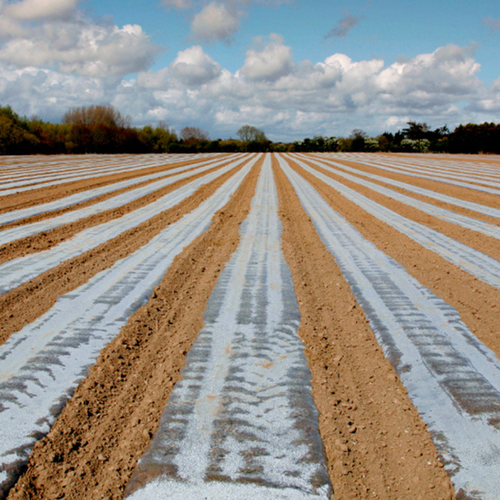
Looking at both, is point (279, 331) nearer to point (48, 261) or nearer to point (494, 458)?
point (494, 458)

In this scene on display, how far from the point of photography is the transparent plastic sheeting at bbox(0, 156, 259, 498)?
1.89 metres

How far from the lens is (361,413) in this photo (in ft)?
6.75

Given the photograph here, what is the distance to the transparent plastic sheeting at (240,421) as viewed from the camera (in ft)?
5.33

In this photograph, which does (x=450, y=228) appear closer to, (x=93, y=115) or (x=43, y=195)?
(x=43, y=195)

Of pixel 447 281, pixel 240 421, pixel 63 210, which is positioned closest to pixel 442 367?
pixel 240 421

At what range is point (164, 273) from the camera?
4.12 m

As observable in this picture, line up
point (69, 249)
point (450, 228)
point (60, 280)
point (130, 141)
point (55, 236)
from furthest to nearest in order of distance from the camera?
point (130, 141) → point (450, 228) → point (55, 236) → point (69, 249) → point (60, 280)

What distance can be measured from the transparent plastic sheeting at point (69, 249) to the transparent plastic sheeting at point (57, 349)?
792 mm

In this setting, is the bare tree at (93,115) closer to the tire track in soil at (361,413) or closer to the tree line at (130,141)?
the tree line at (130,141)

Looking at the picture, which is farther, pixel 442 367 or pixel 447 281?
pixel 447 281

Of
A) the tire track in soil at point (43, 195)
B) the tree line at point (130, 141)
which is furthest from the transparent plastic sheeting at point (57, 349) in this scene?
the tree line at point (130, 141)

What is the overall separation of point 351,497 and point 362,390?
750 mm

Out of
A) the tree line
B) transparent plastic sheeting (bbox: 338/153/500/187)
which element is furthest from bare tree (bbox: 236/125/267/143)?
transparent plastic sheeting (bbox: 338/153/500/187)

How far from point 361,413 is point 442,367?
80 cm
